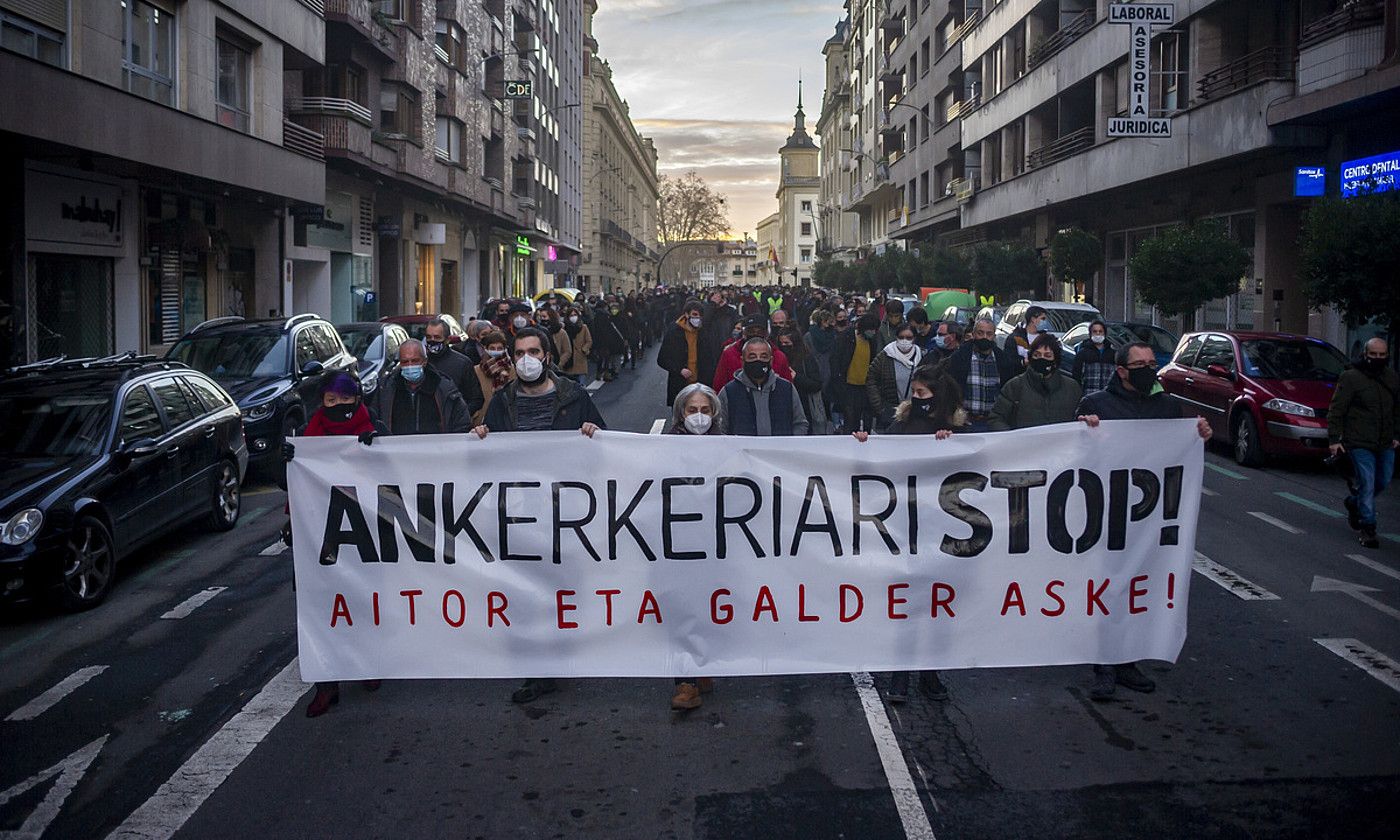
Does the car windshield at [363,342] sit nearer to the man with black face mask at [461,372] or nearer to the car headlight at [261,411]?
the car headlight at [261,411]

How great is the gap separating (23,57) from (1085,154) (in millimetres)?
26413

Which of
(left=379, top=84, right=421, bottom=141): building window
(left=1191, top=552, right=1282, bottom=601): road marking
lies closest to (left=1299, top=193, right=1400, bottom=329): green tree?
(left=1191, top=552, right=1282, bottom=601): road marking

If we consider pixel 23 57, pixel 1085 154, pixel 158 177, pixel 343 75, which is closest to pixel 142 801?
pixel 23 57

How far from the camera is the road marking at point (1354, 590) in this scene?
8.46 m

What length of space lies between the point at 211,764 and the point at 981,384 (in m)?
7.77

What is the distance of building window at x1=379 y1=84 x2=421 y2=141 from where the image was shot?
33.9 meters

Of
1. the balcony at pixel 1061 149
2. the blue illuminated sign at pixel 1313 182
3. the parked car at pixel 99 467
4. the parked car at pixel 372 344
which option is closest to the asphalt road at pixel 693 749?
the parked car at pixel 99 467

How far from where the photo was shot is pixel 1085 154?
114 feet

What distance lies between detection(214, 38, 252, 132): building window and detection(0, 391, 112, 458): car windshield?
1497 cm

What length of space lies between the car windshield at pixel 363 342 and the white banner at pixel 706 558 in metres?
12.7

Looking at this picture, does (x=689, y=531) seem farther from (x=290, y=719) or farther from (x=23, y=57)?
(x=23, y=57)

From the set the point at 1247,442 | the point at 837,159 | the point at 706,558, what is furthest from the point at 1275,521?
the point at 837,159

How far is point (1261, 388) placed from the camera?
1552 cm

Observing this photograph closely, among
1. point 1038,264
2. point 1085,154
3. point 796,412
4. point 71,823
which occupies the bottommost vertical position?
point 71,823
